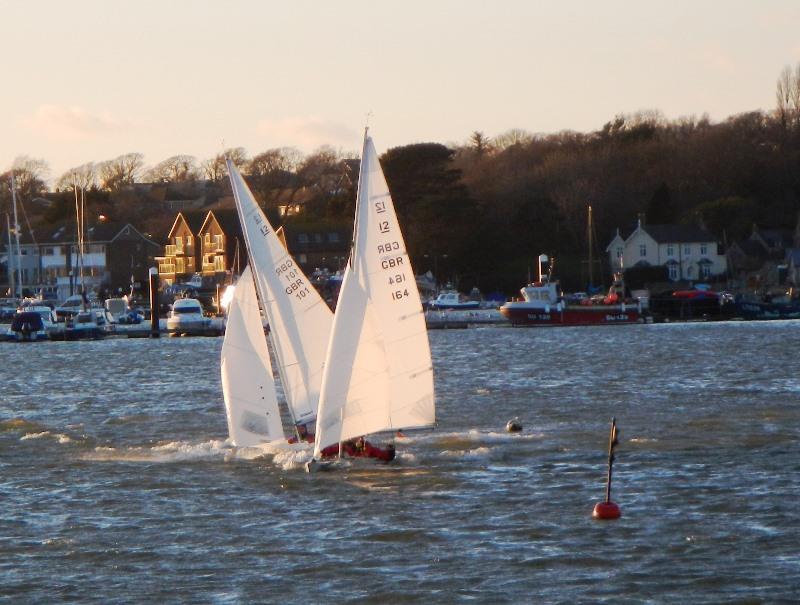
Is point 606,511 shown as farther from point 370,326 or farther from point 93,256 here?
point 93,256

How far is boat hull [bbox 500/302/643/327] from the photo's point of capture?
320 feet

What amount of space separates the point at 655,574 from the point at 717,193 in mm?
110302

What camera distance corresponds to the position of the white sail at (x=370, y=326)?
27.9 metres

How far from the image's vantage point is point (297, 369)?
99.8ft

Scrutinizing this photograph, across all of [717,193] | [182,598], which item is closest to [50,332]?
[717,193]

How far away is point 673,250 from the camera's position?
393ft

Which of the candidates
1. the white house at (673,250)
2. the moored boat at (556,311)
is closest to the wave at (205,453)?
the moored boat at (556,311)

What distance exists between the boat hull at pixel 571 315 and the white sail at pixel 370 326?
226ft

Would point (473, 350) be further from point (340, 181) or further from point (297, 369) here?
point (340, 181)

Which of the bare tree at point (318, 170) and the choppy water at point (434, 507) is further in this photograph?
the bare tree at point (318, 170)

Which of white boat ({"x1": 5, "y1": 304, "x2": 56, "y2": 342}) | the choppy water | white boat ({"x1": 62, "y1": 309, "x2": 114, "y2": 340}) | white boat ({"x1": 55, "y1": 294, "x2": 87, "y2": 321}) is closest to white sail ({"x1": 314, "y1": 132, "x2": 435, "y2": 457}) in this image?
the choppy water

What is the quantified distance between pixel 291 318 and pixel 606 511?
869cm

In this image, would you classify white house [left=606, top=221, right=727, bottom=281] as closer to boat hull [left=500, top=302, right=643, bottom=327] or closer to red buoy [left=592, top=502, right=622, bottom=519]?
boat hull [left=500, top=302, right=643, bottom=327]

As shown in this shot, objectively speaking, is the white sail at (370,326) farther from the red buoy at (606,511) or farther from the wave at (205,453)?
the red buoy at (606,511)
